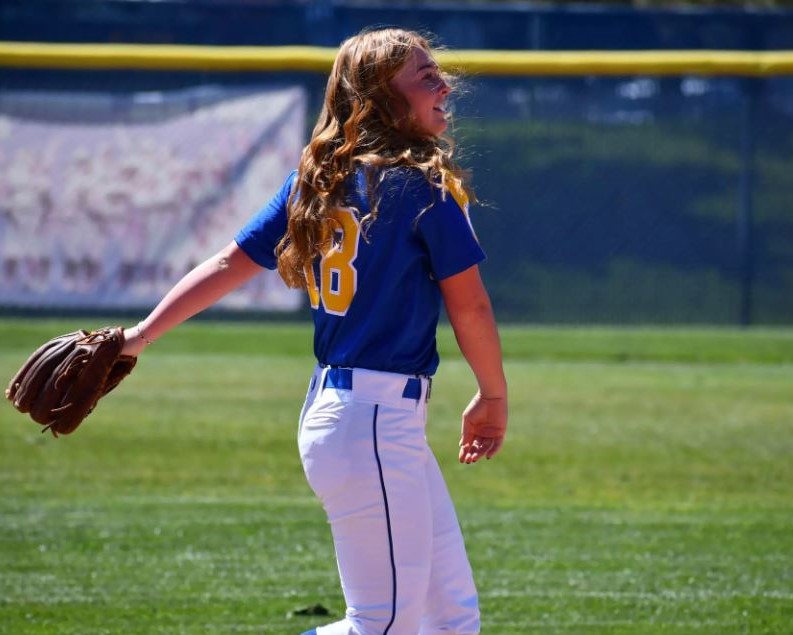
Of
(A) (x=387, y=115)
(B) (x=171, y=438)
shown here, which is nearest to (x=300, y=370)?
(B) (x=171, y=438)

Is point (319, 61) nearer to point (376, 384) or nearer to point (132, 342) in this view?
point (132, 342)

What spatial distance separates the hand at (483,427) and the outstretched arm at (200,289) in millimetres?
636

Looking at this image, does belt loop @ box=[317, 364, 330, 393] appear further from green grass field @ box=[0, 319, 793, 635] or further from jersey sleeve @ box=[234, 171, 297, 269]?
green grass field @ box=[0, 319, 793, 635]

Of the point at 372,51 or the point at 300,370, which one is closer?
the point at 372,51

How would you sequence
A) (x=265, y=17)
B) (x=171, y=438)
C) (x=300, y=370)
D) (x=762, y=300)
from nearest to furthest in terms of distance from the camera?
1. (x=171, y=438)
2. (x=300, y=370)
3. (x=762, y=300)
4. (x=265, y=17)

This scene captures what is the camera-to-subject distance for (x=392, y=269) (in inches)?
120

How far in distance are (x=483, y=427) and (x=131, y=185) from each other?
9.97m

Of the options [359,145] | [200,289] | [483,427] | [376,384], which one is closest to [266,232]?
[200,289]

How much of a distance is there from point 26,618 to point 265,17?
32.6 feet

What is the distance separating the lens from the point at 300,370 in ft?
35.8

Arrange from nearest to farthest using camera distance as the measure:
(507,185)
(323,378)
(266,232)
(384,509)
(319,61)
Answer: (384,509), (323,378), (266,232), (319,61), (507,185)

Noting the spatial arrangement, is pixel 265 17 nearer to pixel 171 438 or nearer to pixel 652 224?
pixel 652 224

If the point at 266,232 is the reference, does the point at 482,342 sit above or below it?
below

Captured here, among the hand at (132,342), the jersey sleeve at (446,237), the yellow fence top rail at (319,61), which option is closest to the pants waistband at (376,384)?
the jersey sleeve at (446,237)
